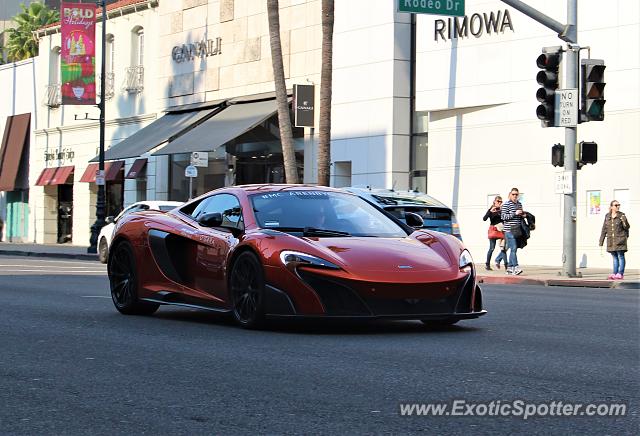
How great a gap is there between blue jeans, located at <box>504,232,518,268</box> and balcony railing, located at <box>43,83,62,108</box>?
31.5 meters

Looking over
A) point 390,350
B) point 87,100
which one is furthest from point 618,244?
point 87,100

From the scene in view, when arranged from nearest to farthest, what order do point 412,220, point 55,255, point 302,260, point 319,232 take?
1. point 302,260
2. point 319,232
3. point 412,220
4. point 55,255

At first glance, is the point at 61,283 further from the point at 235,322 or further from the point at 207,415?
the point at 207,415

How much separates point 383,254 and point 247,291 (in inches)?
49.4

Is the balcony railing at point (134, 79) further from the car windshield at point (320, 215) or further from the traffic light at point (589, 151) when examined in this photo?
the car windshield at point (320, 215)

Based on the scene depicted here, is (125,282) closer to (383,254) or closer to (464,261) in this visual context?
(383,254)

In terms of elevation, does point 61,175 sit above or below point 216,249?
above

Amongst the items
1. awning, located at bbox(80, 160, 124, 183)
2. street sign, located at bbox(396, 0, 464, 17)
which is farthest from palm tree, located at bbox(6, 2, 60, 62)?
street sign, located at bbox(396, 0, 464, 17)

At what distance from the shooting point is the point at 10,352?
941 centimetres

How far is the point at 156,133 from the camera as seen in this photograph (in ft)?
141

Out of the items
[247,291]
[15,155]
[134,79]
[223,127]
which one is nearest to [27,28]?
[15,155]

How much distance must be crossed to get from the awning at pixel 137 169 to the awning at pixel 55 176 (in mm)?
6334

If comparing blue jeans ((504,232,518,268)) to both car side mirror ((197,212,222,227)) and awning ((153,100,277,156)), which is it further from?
car side mirror ((197,212,222,227))

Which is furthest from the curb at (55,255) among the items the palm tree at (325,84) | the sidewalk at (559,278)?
the sidewalk at (559,278)
